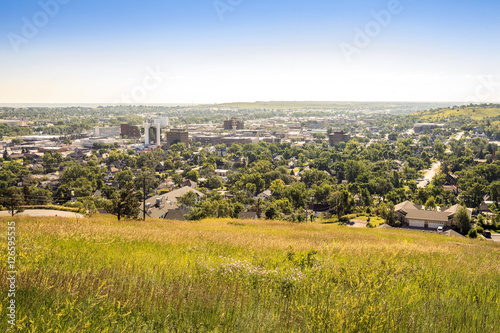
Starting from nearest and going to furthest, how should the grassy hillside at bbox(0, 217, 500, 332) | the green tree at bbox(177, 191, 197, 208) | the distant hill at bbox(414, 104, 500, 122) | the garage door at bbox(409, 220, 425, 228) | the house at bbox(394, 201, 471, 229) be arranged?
1. the grassy hillside at bbox(0, 217, 500, 332)
2. the house at bbox(394, 201, 471, 229)
3. the garage door at bbox(409, 220, 425, 228)
4. the green tree at bbox(177, 191, 197, 208)
5. the distant hill at bbox(414, 104, 500, 122)

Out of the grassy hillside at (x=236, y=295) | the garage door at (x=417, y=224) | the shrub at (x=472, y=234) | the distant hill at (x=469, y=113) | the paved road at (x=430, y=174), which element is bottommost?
the paved road at (x=430, y=174)

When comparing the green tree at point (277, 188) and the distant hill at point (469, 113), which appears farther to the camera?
the distant hill at point (469, 113)

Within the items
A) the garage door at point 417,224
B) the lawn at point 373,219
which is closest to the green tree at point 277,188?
the lawn at point 373,219

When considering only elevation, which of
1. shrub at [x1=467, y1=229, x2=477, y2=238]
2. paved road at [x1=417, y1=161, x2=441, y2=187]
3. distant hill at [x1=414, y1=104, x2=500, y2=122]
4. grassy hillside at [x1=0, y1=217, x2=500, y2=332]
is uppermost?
distant hill at [x1=414, y1=104, x2=500, y2=122]

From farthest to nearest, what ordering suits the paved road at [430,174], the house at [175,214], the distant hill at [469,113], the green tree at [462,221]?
1. the distant hill at [469,113]
2. the paved road at [430,174]
3. the house at [175,214]
4. the green tree at [462,221]

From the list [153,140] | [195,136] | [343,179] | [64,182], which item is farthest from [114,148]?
[343,179]

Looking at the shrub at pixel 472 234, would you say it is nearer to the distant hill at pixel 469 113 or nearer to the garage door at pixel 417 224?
the garage door at pixel 417 224

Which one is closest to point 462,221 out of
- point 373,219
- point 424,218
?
point 424,218

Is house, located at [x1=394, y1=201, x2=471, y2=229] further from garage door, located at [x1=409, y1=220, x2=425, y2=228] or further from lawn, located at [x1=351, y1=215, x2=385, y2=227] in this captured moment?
lawn, located at [x1=351, y1=215, x2=385, y2=227]

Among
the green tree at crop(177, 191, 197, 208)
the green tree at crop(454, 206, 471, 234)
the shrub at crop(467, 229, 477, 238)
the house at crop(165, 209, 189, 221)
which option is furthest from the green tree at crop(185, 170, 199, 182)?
the shrub at crop(467, 229, 477, 238)

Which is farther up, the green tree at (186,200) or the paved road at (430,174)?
the green tree at (186,200)

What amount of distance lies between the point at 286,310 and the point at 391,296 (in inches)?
46.8

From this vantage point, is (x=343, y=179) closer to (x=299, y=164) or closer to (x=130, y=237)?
(x=299, y=164)

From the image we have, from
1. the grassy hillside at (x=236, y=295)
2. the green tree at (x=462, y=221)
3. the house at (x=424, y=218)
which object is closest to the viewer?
the grassy hillside at (x=236, y=295)
